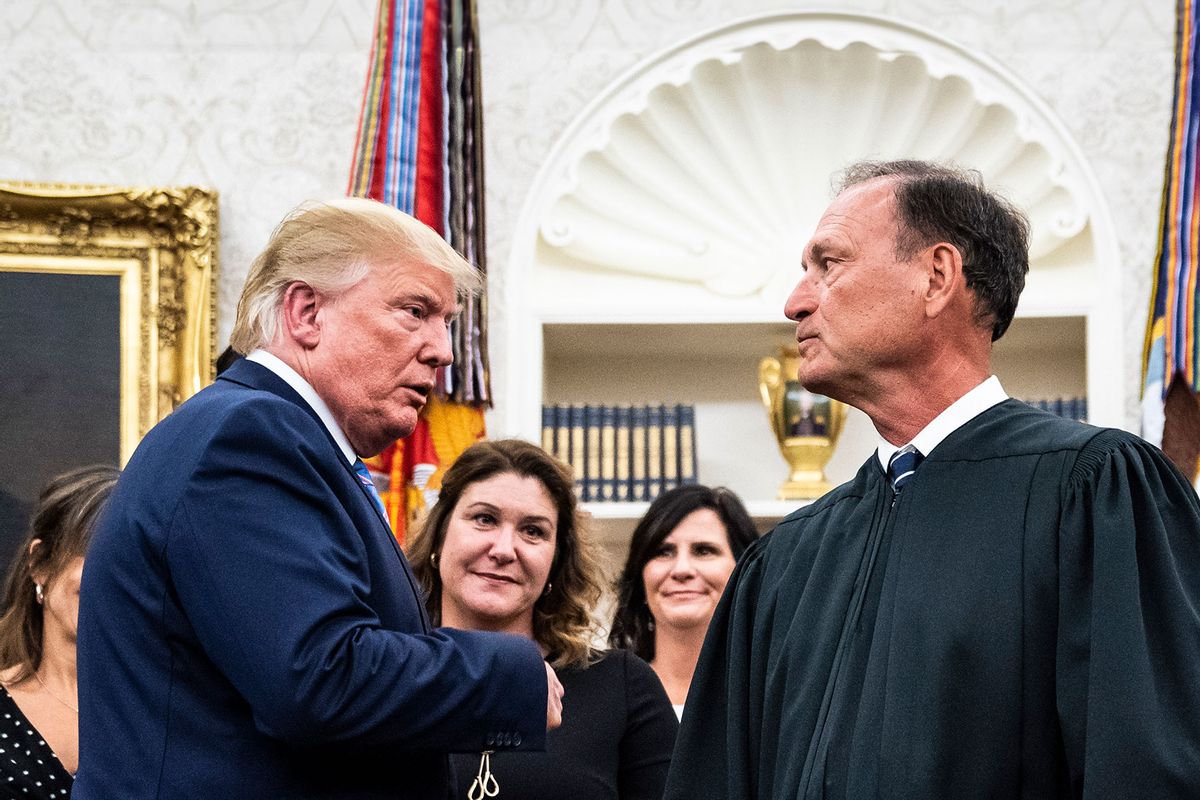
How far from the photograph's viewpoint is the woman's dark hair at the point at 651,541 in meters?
3.33

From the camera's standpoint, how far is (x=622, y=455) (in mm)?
4387

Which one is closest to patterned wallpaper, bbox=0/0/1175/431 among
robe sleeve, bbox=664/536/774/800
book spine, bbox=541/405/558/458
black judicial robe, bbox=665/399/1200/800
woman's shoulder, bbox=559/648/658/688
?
book spine, bbox=541/405/558/458

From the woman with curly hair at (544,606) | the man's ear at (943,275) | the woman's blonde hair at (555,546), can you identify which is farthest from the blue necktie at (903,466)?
the woman's blonde hair at (555,546)

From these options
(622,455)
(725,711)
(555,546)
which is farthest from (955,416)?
(622,455)

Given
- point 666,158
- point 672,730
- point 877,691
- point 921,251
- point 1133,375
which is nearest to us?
point 877,691

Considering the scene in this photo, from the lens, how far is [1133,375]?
4199 mm

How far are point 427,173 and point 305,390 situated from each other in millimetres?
2046

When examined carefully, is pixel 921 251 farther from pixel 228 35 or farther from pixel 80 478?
pixel 228 35

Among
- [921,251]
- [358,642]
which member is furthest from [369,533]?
Answer: [921,251]

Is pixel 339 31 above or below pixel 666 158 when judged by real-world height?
above

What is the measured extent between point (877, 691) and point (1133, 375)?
2894mm

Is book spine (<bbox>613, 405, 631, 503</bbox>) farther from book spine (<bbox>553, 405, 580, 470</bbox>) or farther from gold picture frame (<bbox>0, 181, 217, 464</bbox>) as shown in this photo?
gold picture frame (<bbox>0, 181, 217, 464</bbox>)

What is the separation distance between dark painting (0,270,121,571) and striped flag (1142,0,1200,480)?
8.52 ft

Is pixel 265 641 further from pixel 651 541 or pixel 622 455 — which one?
pixel 622 455
